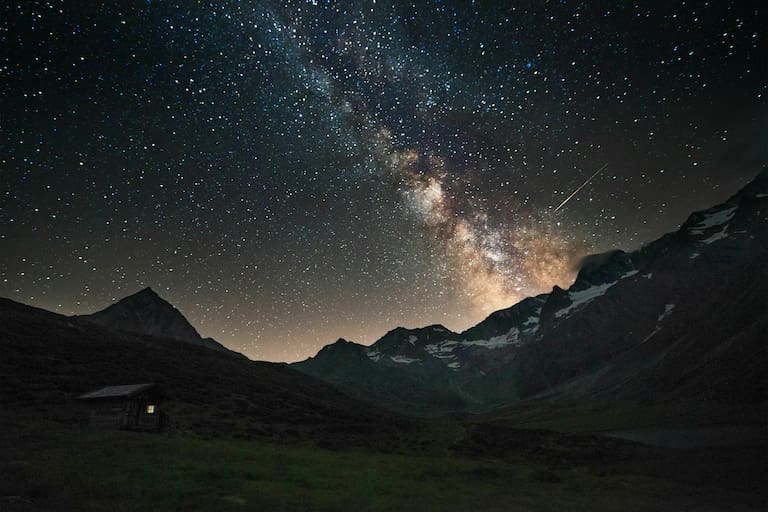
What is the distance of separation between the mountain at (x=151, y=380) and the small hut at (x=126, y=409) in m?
1.92

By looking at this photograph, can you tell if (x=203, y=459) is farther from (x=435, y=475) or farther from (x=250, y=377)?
(x=250, y=377)

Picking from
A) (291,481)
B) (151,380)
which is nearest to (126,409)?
(291,481)

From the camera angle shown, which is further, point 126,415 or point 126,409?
point 126,409

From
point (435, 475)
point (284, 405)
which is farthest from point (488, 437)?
point (435, 475)

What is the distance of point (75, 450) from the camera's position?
21.0 metres

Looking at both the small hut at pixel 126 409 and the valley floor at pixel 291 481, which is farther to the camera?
the small hut at pixel 126 409

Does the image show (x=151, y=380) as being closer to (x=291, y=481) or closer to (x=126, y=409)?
(x=126, y=409)

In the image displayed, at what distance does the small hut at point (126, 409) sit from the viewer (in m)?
32.1

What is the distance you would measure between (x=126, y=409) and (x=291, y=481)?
20.5 metres

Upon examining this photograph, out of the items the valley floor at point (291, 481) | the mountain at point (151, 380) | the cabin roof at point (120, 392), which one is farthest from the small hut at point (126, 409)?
the valley floor at point (291, 481)

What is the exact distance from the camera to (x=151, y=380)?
56594 mm

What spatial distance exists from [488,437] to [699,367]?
78086 millimetres

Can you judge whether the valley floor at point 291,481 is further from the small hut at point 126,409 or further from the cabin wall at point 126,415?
the small hut at point 126,409

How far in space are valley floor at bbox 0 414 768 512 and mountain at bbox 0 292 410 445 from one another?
1079cm
